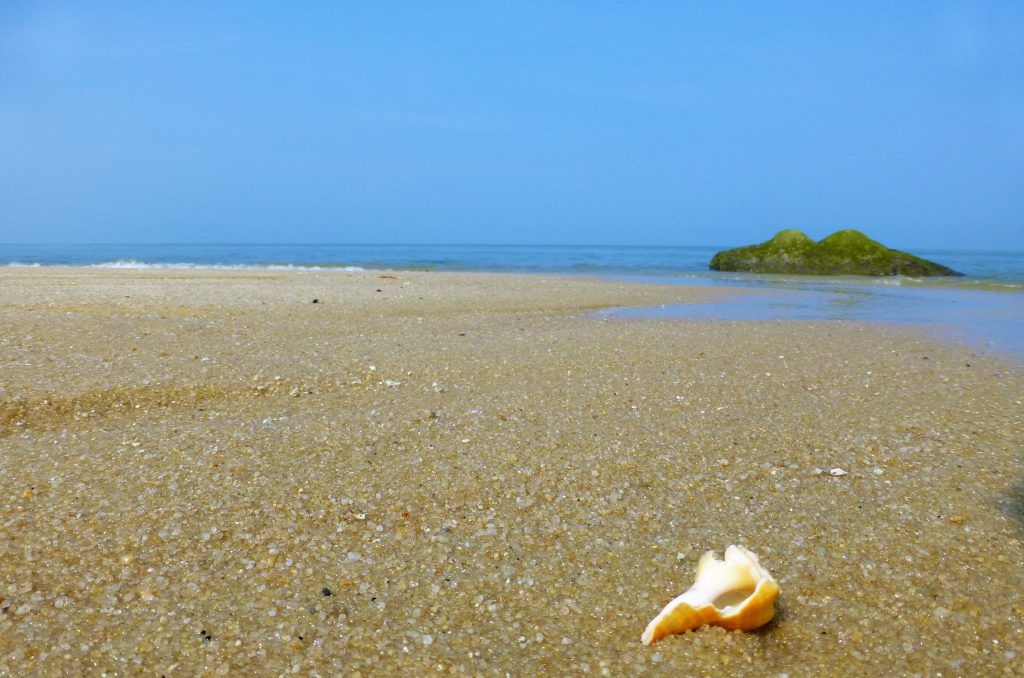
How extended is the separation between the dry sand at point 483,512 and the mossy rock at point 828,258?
19.2m

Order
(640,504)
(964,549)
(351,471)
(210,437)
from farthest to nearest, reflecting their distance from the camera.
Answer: (210,437) < (351,471) < (640,504) < (964,549)

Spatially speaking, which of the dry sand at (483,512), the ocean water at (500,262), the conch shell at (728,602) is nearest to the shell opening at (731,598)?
the conch shell at (728,602)

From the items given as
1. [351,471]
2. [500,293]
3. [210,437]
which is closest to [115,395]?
[210,437]

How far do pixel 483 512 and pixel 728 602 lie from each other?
1.03 metres

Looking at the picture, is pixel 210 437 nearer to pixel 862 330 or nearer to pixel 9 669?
pixel 9 669

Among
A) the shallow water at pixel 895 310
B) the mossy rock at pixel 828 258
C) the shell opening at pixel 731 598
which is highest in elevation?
the mossy rock at pixel 828 258

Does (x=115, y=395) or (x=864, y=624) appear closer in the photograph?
(x=864, y=624)

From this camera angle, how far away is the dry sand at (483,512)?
7.00ft

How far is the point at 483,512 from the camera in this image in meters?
2.94

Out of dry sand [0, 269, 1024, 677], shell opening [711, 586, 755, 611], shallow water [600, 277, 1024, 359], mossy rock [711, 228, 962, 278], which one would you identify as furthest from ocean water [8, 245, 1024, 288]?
shell opening [711, 586, 755, 611]

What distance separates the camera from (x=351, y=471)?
327 centimetres

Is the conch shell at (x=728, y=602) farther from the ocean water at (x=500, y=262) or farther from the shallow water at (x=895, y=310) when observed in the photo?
the ocean water at (x=500, y=262)

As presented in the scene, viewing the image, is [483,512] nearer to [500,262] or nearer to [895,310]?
[895,310]

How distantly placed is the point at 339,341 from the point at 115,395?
2.25m
